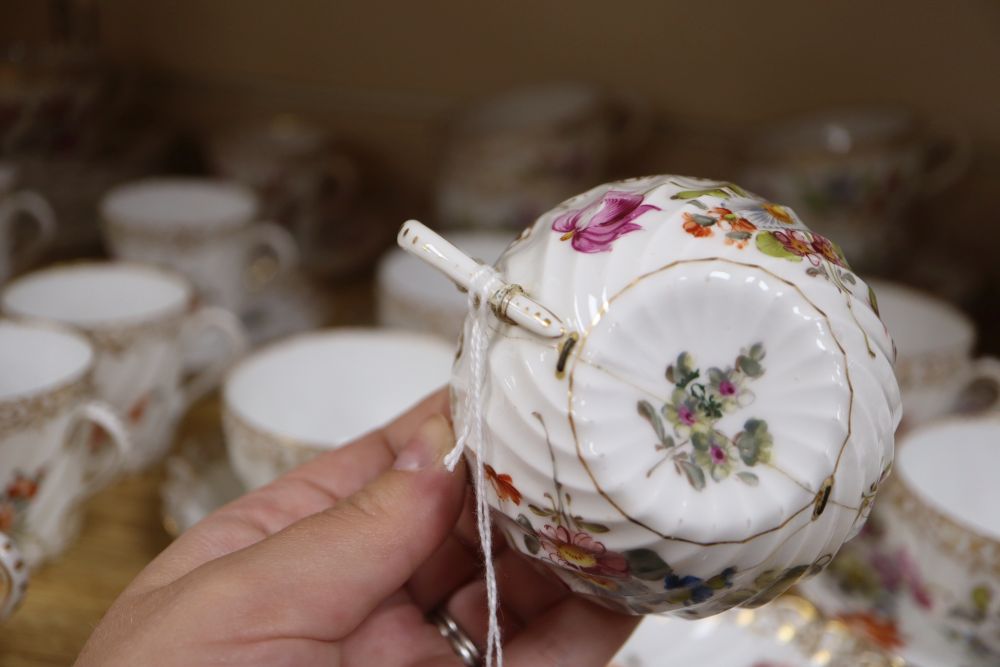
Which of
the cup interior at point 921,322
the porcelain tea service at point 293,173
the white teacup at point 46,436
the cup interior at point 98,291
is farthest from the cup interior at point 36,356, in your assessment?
the cup interior at point 921,322

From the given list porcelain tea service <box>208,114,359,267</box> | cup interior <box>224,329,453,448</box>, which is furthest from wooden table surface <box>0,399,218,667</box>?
porcelain tea service <box>208,114,359,267</box>

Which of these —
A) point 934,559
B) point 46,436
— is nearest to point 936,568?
point 934,559

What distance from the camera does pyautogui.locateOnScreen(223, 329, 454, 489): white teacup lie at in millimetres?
646

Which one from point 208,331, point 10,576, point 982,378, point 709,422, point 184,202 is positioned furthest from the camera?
point 184,202

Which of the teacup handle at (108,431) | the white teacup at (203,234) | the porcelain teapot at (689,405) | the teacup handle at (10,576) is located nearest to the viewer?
the porcelain teapot at (689,405)

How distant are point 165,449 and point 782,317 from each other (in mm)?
505

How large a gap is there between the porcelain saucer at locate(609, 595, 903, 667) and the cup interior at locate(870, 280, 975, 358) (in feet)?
0.68

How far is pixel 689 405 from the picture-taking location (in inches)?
12.4

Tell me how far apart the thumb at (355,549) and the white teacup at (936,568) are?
0.85 ft

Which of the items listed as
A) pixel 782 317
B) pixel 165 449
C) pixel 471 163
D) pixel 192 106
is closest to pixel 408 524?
pixel 782 317

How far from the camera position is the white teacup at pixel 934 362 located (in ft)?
2.02

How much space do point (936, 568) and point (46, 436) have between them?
479mm

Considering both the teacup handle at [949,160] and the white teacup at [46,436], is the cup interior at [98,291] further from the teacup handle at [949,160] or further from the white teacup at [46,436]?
the teacup handle at [949,160]

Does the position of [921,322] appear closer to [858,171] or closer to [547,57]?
[858,171]
